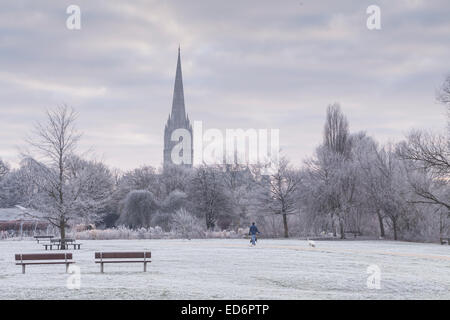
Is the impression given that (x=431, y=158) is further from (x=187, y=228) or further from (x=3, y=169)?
(x=3, y=169)

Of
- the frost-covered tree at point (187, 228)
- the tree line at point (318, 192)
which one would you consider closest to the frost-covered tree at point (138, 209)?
the tree line at point (318, 192)

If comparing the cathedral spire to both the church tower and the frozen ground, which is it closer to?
the church tower

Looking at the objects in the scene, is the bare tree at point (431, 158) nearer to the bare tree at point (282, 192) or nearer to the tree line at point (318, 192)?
the tree line at point (318, 192)

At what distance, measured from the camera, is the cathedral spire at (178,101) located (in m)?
163

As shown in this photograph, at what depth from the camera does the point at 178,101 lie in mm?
163625

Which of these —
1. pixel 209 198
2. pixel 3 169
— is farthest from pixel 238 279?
pixel 3 169

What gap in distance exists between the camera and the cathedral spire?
162750mm

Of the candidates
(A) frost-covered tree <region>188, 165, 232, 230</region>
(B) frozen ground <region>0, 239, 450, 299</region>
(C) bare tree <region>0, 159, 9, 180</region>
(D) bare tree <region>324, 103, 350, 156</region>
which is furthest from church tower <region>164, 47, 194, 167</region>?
(B) frozen ground <region>0, 239, 450, 299</region>

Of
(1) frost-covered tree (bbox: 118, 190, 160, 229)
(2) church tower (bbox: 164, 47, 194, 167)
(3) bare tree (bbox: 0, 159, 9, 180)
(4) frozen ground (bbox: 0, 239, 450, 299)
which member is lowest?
(4) frozen ground (bbox: 0, 239, 450, 299)

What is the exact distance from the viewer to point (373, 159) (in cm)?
4466

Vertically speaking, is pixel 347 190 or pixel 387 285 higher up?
pixel 347 190

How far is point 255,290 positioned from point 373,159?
34.3 meters

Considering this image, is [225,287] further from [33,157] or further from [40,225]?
[40,225]
